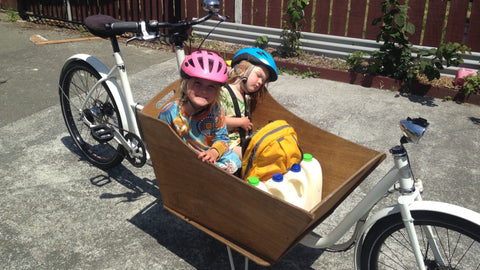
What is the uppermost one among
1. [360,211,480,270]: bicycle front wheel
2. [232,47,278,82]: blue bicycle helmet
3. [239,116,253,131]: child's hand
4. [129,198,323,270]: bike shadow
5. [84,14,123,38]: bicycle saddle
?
[84,14,123,38]: bicycle saddle

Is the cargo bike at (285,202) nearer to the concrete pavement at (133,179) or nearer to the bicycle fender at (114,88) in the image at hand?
the bicycle fender at (114,88)

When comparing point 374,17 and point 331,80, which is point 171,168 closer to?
point 331,80

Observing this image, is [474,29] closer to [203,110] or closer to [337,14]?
→ [337,14]

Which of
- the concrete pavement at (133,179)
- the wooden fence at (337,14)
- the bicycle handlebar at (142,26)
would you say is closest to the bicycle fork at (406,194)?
the concrete pavement at (133,179)

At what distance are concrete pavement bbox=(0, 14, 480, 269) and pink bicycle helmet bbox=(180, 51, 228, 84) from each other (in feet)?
3.81

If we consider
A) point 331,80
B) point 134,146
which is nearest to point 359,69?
point 331,80

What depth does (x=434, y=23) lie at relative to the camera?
539cm

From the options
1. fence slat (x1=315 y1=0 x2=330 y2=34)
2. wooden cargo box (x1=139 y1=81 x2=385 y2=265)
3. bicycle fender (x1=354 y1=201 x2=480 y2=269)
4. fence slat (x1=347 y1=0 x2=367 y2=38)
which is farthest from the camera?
fence slat (x1=315 y1=0 x2=330 y2=34)

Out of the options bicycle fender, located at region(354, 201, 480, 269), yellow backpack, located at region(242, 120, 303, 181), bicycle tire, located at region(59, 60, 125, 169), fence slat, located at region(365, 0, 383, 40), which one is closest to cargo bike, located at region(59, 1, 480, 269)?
bicycle fender, located at region(354, 201, 480, 269)

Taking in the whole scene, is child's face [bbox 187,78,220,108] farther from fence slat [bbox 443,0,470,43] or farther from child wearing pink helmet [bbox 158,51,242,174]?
fence slat [bbox 443,0,470,43]

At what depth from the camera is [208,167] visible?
200 cm

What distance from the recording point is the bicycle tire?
3.18 metres

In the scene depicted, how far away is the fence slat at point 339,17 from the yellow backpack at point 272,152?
398 cm

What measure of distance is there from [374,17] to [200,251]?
4383 millimetres
